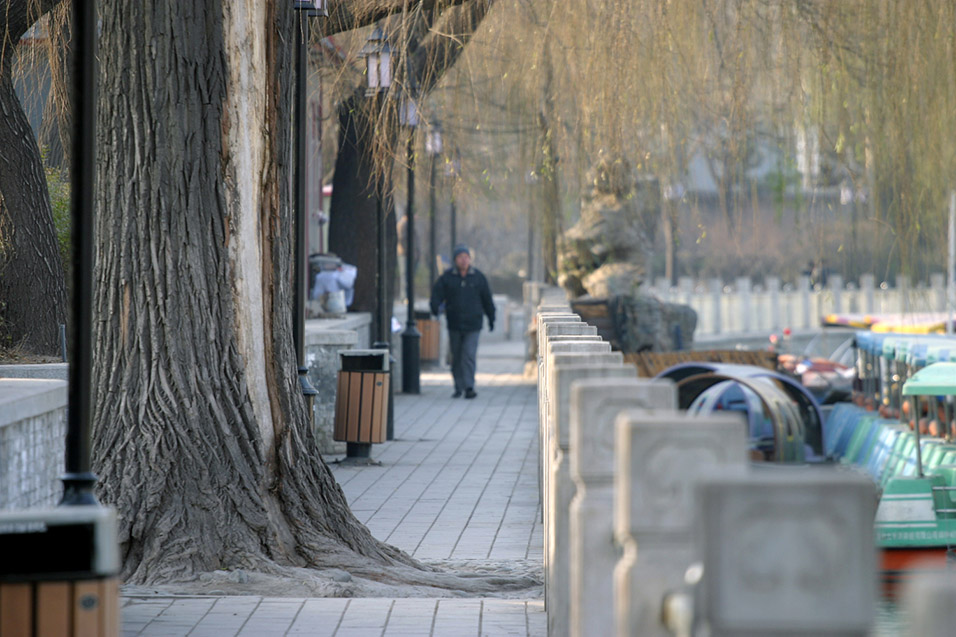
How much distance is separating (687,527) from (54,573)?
169cm

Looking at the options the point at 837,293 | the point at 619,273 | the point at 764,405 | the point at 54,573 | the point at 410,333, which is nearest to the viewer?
the point at 54,573

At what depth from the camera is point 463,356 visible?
19.0m

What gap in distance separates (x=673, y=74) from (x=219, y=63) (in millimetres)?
4251

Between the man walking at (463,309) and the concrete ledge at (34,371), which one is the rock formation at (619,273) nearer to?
the man walking at (463,309)

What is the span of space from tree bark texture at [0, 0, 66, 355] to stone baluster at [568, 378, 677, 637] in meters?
7.56

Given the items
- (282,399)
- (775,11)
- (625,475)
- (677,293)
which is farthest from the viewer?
(677,293)

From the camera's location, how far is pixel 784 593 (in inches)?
89.6

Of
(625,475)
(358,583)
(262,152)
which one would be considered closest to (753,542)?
(625,475)

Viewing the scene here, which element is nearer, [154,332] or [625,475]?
[625,475]

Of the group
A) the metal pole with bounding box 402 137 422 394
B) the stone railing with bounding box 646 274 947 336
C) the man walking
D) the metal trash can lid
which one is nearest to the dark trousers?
the man walking

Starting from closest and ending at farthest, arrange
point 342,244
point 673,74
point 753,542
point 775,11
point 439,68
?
point 753,542 < point 775,11 < point 673,74 < point 439,68 < point 342,244

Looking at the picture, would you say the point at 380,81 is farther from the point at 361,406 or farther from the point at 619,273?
the point at 619,273

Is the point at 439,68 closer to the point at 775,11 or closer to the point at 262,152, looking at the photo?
the point at 775,11

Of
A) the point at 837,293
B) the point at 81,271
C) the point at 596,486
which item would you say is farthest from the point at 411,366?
the point at 837,293
